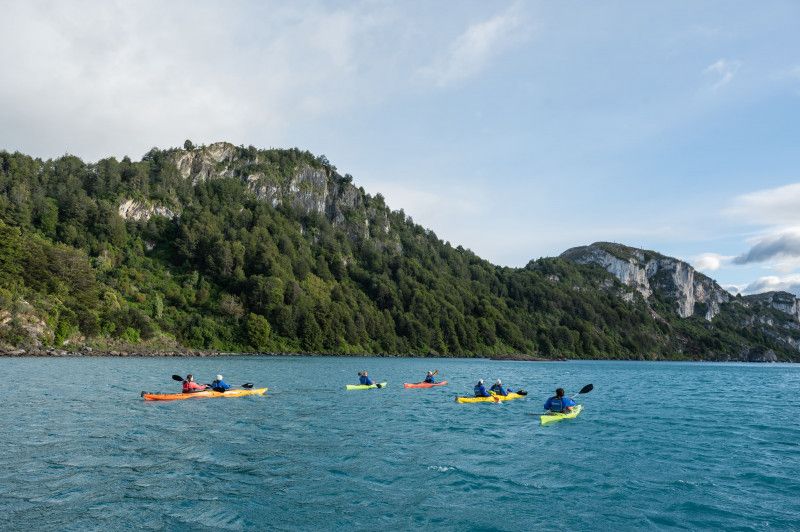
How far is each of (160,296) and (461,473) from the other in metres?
151

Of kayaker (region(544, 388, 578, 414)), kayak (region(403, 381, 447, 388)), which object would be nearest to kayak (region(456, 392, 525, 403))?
kayaker (region(544, 388, 578, 414))

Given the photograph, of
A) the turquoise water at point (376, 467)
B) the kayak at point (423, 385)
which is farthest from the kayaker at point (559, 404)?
the kayak at point (423, 385)

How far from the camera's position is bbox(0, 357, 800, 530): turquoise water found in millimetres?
17000

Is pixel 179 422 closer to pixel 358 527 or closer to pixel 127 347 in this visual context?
pixel 358 527

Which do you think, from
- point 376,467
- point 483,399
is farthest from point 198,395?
point 376,467

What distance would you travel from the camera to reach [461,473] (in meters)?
23.0

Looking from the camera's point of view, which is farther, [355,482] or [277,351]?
[277,351]

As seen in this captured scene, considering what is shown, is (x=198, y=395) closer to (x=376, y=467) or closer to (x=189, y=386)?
(x=189, y=386)

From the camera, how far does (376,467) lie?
920 inches

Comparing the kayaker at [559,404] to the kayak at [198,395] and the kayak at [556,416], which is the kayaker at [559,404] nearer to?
the kayak at [556,416]

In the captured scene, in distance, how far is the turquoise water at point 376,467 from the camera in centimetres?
1700

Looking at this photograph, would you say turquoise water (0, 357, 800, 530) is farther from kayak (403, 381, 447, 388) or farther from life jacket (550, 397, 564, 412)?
kayak (403, 381, 447, 388)

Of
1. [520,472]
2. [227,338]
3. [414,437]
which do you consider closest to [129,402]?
[414,437]

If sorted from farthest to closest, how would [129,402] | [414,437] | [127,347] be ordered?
[127,347]
[129,402]
[414,437]
